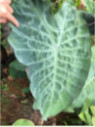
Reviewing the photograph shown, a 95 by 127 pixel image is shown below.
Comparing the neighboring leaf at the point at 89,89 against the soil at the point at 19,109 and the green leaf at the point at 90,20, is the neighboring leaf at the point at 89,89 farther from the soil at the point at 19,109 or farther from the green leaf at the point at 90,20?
the soil at the point at 19,109

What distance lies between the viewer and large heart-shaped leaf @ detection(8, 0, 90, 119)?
144cm

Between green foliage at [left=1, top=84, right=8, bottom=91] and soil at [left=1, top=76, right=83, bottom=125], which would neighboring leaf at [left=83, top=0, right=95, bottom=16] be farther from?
green foliage at [left=1, top=84, right=8, bottom=91]

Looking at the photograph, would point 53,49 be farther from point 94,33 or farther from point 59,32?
point 94,33

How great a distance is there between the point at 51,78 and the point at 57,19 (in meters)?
0.33

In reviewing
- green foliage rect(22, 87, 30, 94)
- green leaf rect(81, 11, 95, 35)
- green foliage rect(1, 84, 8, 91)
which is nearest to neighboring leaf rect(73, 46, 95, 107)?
green leaf rect(81, 11, 95, 35)

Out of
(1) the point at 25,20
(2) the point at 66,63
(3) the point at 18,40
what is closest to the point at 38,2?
(1) the point at 25,20

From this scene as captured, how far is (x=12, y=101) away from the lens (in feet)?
7.70

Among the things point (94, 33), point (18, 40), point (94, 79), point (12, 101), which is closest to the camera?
point (18, 40)

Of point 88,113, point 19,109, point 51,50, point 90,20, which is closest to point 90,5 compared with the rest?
point 90,20

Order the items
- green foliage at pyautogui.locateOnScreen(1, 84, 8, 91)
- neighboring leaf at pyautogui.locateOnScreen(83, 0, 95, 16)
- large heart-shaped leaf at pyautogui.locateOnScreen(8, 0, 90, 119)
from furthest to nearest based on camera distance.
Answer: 1. green foliage at pyautogui.locateOnScreen(1, 84, 8, 91)
2. neighboring leaf at pyautogui.locateOnScreen(83, 0, 95, 16)
3. large heart-shaped leaf at pyautogui.locateOnScreen(8, 0, 90, 119)

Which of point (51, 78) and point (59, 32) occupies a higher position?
point (59, 32)

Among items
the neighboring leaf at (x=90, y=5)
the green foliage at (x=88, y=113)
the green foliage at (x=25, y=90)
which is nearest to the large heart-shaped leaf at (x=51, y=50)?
the neighboring leaf at (x=90, y=5)

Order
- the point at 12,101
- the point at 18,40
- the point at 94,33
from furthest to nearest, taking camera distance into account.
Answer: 1. the point at 12,101
2. the point at 94,33
3. the point at 18,40

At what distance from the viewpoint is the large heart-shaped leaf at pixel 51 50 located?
144 centimetres
